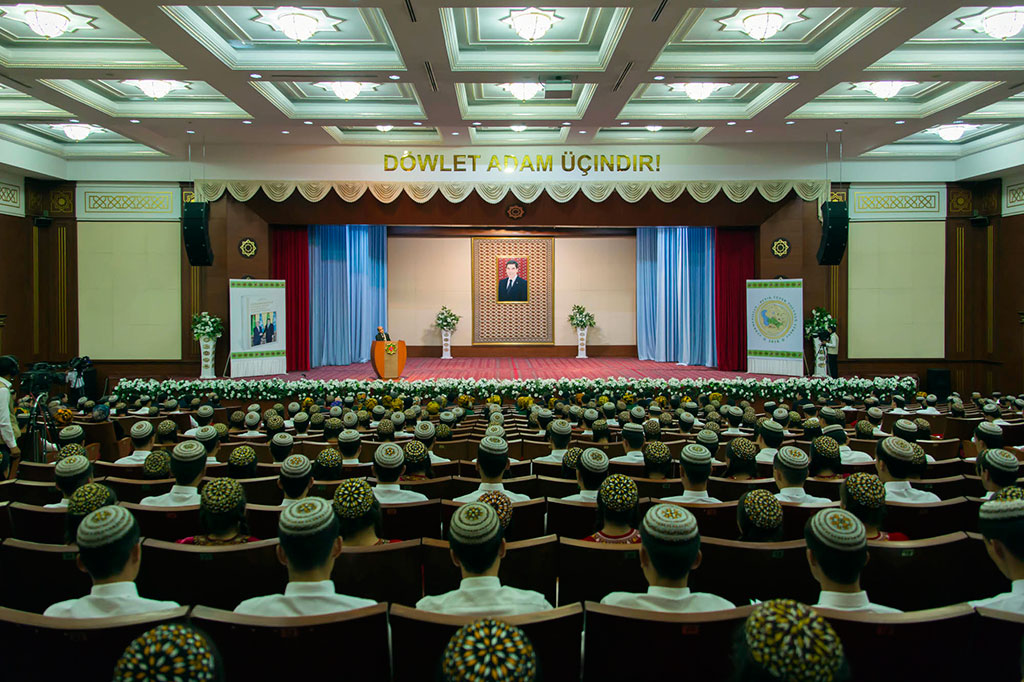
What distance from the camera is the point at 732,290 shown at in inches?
490

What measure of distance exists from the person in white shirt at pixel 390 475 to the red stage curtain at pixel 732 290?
10569 millimetres

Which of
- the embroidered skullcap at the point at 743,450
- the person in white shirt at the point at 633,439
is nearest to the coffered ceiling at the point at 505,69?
the person in white shirt at the point at 633,439

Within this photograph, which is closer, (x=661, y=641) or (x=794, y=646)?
(x=794, y=646)

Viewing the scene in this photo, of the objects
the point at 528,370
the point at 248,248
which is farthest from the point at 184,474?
the point at 528,370

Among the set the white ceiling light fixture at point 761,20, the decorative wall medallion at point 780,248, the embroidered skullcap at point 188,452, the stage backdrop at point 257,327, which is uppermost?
the white ceiling light fixture at point 761,20

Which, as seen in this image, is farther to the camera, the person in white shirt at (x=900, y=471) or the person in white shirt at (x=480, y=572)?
the person in white shirt at (x=900, y=471)

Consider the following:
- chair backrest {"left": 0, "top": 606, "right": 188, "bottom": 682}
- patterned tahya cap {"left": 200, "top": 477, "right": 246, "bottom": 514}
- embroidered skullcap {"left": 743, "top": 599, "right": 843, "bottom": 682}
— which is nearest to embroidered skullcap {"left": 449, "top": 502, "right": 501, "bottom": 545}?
chair backrest {"left": 0, "top": 606, "right": 188, "bottom": 682}

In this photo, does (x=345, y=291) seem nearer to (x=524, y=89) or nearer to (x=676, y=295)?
(x=676, y=295)

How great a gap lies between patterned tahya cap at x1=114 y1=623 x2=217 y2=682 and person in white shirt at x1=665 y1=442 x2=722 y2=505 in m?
2.09

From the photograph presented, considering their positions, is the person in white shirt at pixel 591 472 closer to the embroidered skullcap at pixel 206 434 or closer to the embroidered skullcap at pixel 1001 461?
the embroidered skullcap at pixel 1001 461

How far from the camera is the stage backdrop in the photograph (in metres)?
10.6

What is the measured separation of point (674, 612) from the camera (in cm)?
156

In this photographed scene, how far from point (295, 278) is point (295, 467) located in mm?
10739

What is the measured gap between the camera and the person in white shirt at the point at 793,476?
2.73m
